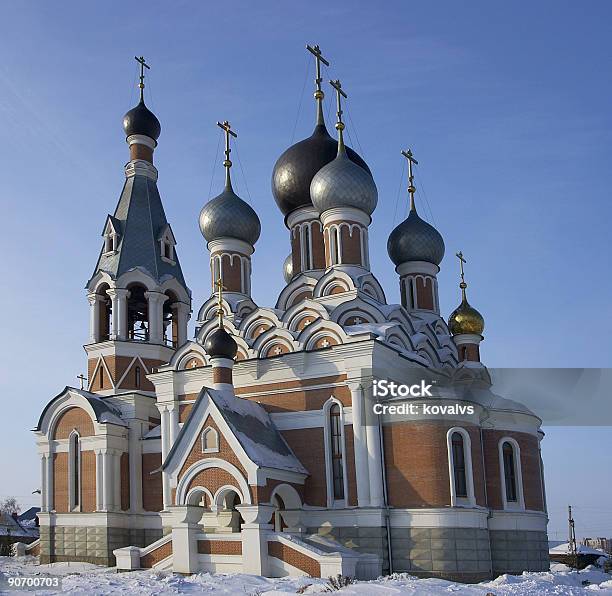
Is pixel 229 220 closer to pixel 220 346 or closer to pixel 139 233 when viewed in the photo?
pixel 139 233

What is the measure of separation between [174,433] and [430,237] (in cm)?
820

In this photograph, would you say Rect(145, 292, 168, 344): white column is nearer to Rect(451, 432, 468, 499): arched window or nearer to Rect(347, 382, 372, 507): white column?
Rect(347, 382, 372, 507): white column

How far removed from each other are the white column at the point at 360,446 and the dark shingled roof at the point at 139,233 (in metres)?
7.27

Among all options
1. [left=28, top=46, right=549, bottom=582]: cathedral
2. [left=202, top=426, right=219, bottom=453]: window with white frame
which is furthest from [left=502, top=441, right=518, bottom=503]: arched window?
[left=202, top=426, right=219, bottom=453]: window with white frame

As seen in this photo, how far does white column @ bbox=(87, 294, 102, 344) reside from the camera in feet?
66.6

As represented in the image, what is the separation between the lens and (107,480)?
59.9 ft

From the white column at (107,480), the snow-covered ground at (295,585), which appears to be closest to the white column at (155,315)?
the white column at (107,480)

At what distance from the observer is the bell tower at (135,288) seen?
19969 mm

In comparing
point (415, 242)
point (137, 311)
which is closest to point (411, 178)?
point (415, 242)

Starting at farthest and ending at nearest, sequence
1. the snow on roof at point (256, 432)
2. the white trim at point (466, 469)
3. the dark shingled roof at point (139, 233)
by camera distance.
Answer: the dark shingled roof at point (139, 233)
the white trim at point (466, 469)
the snow on roof at point (256, 432)

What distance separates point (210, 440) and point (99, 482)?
5047 mm

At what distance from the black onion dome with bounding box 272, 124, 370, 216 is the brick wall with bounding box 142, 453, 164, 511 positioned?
7064 mm

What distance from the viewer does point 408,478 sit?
48.4 ft

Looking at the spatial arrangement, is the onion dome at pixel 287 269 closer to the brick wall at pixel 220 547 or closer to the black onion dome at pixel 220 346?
the black onion dome at pixel 220 346
